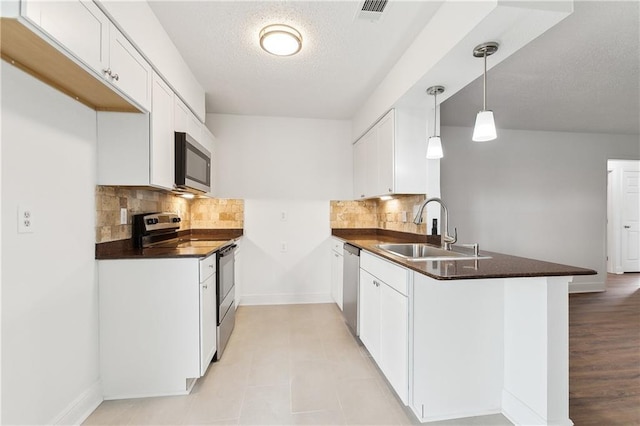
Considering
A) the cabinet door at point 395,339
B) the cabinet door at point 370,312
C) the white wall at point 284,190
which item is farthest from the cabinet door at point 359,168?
the cabinet door at point 395,339

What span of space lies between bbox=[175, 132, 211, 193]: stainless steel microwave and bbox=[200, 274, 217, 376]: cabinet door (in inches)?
31.8

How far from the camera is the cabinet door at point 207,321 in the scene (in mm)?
1892

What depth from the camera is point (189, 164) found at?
93.5 inches

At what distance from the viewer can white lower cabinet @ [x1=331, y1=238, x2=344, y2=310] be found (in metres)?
3.23

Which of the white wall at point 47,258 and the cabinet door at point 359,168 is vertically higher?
the cabinet door at point 359,168

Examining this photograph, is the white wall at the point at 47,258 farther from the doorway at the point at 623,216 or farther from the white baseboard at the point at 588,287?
the doorway at the point at 623,216

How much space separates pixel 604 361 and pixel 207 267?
317 cm

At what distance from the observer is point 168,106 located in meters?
2.12

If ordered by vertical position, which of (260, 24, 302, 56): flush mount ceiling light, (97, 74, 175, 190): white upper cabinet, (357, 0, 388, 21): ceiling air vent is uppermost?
(357, 0, 388, 21): ceiling air vent

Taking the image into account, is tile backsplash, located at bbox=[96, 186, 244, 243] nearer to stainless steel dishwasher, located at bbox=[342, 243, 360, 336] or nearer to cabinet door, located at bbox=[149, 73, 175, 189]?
cabinet door, located at bbox=[149, 73, 175, 189]

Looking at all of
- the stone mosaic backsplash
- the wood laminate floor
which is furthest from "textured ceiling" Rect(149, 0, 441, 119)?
the wood laminate floor

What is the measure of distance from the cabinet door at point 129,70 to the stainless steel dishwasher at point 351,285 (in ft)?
6.50

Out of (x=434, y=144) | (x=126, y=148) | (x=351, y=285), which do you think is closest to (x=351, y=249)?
(x=351, y=285)

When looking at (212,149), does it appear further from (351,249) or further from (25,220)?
(25,220)
